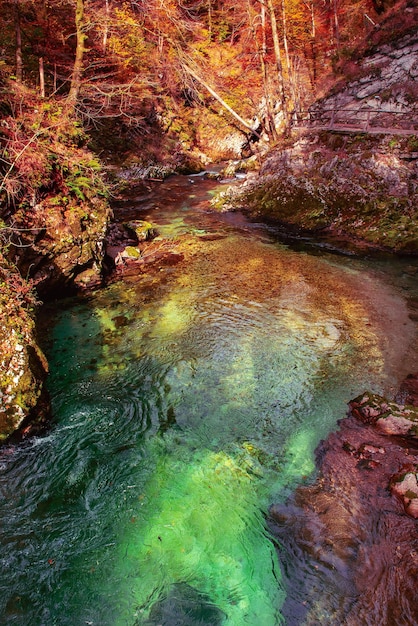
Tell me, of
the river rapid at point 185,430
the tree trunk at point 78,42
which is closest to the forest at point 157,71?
the tree trunk at point 78,42

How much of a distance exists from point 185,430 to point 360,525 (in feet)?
9.46

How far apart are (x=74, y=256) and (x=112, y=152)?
1648 centimetres

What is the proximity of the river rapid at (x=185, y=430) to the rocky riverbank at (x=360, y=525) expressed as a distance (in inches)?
8.7

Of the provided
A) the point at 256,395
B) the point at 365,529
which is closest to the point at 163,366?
the point at 256,395

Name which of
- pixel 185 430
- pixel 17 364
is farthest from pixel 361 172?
pixel 17 364

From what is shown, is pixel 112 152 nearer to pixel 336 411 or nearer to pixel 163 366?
pixel 163 366

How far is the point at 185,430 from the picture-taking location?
6285 millimetres

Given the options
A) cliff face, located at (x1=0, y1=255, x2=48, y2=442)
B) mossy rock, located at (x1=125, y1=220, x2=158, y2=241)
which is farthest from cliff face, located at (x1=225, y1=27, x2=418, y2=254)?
cliff face, located at (x1=0, y1=255, x2=48, y2=442)

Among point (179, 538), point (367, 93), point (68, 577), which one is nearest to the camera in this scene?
point (68, 577)

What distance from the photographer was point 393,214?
43.7 ft

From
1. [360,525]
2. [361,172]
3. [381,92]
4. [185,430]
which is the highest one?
[381,92]

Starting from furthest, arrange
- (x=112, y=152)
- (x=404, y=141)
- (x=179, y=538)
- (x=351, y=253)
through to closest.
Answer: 1. (x=112, y=152)
2. (x=404, y=141)
3. (x=351, y=253)
4. (x=179, y=538)

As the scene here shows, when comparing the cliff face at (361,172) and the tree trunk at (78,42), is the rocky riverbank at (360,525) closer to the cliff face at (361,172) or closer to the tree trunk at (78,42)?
the cliff face at (361,172)

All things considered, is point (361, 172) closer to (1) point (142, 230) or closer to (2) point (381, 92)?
(2) point (381, 92)
